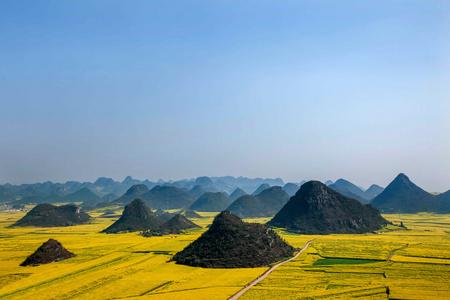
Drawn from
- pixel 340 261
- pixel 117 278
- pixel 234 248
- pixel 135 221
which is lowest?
pixel 340 261

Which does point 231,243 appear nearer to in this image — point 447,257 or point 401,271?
point 401,271

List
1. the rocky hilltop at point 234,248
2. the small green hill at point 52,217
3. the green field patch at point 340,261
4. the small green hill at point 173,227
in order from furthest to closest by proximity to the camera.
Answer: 1. the small green hill at point 52,217
2. the small green hill at point 173,227
3. the rocky hilltop at point 234,248
4. the green field patch at point 340,261

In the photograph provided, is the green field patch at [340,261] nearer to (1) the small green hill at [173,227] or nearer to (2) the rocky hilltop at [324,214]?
(2) the rocky hilltop at [324,214]

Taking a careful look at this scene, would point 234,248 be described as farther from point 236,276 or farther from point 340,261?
point 340,261

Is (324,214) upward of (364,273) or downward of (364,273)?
upward

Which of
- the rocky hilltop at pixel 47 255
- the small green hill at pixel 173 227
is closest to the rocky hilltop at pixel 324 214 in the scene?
the small green hill at pixel 173 227

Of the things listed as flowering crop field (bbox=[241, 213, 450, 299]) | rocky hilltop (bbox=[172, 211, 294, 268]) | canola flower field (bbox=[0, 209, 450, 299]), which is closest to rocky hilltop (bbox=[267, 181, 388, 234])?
flowering crop field (bbox=[241, 213, 450, 299])

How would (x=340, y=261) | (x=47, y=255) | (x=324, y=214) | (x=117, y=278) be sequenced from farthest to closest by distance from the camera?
(x=324, y=214) → (x=47, y=255) → (x=340, y=261) → (x=117, y=278)

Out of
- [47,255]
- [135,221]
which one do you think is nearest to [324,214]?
[135,221]
